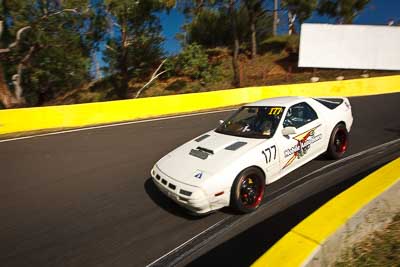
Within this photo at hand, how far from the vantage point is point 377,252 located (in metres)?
2.71

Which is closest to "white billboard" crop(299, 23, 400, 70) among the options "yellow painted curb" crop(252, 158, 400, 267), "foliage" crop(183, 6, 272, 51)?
"foliage" crop(183, 6, 272, 51)

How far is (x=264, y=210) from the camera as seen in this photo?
4078 mm

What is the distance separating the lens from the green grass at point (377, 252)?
101 inches

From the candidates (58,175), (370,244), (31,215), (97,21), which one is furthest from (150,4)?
(370,244)

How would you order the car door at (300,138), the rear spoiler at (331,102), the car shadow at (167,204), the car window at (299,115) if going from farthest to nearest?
the rear spoiler at (331,102) < the car window at (299,115) < the car door at (300,138) < the car shadow at (167,204)

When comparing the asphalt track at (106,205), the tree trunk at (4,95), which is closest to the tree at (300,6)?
the asphalt track at (106,205)

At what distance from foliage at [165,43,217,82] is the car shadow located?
2291cm

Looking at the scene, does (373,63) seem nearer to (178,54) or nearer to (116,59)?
(178,54)

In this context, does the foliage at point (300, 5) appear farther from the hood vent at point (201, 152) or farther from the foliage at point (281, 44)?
the hood vent at point (201, 152)

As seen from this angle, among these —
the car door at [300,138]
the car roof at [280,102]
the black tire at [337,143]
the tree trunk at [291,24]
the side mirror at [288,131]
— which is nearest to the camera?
the side mirror at [288,131]

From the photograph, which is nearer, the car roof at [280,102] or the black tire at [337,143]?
the car roof at [280,102]

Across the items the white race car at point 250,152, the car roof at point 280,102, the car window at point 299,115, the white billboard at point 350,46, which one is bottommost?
the white race car at point 250,152

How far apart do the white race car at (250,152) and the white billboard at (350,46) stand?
18.8 m

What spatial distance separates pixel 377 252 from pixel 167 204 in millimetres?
2730
